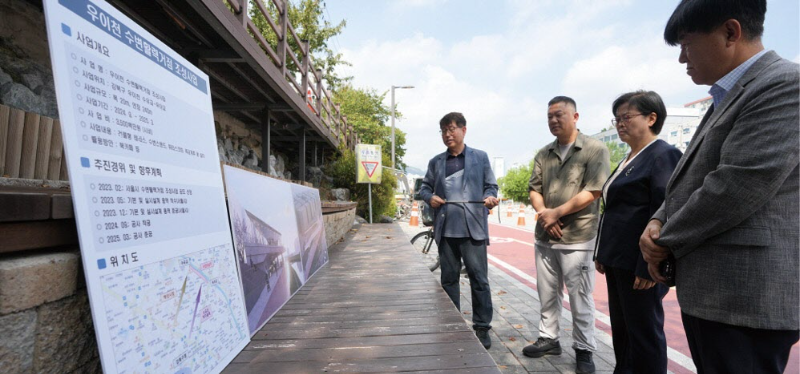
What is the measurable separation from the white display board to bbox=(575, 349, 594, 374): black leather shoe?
2482 millimetres

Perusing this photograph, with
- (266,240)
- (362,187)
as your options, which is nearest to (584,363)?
(266,240)

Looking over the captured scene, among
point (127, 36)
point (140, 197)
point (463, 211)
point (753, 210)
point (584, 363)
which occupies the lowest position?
point (584, 363)

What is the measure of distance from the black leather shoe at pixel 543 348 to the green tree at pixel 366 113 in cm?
2565

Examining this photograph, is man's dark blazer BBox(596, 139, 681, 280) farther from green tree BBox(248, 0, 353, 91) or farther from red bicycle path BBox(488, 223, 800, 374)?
green tree BBox(248, 0, 353, 91)

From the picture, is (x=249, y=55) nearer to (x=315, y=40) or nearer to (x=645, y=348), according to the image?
(x=645, y=348)

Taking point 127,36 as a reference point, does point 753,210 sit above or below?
below

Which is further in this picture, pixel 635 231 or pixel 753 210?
pixel 635 231

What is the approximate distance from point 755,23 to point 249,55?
5354 millimetres

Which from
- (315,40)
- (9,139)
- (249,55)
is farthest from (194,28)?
(315,40)

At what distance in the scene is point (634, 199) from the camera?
2.26 metres

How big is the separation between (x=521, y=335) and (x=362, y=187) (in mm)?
11925

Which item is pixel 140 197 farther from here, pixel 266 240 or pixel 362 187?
pixel 362 187

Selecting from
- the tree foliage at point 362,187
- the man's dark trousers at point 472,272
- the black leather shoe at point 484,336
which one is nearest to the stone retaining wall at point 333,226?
the man's dark trousers at point 472,272

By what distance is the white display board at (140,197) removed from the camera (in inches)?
43.3
